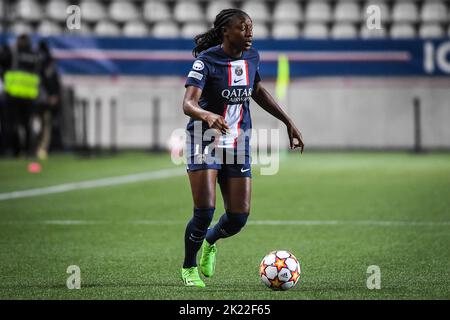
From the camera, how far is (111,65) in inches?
914

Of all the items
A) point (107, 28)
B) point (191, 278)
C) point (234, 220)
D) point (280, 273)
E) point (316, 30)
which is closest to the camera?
point (280, 273)

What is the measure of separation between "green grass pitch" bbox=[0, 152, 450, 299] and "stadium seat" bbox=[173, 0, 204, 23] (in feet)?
33.3

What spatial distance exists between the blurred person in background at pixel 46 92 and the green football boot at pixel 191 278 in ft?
49.9

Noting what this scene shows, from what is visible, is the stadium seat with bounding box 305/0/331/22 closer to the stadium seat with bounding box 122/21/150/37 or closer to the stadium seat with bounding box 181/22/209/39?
the stadium seat with bounding box 181/22/209/39

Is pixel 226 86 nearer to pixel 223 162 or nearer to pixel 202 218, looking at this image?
pixel 223 162

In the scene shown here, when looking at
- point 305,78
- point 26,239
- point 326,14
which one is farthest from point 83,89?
point 26,239

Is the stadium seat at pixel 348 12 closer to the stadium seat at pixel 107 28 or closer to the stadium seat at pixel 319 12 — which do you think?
the stadium seat at pixel 319 12

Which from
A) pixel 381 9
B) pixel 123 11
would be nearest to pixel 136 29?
pixel 123 11

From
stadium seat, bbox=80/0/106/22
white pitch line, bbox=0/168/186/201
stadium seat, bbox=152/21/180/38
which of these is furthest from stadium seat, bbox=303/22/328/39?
white pitch line, bbox=0/168/186/201

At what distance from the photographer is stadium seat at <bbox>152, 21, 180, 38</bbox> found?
26.4m

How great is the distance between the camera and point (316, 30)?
26.5 metres

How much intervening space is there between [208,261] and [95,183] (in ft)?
28.0

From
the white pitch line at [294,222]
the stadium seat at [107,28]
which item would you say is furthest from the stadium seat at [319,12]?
the white pitch line at [294,222]

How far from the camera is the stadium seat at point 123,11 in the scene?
26.7 meters
